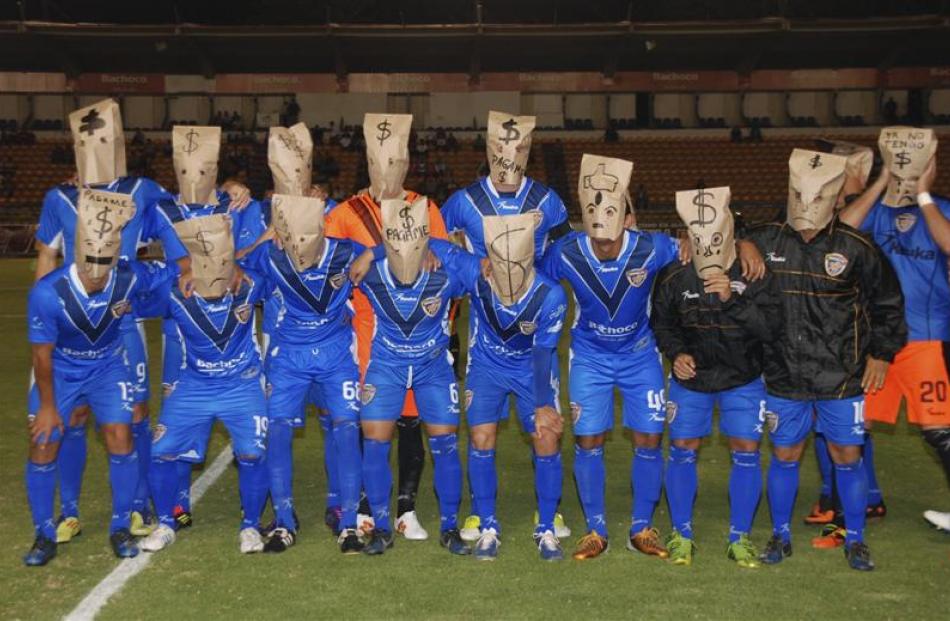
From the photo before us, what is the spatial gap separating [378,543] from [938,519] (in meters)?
3.93

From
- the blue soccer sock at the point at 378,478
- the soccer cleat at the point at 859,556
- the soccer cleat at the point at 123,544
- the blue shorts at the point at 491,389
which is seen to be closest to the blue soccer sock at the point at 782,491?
the soccer cleat at the point at 859,556

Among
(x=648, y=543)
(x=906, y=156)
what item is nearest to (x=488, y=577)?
(x=648, y=543)

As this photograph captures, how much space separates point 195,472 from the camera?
361 inches

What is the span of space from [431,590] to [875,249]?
343 centimetres

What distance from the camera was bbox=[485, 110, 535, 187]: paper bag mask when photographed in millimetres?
7852

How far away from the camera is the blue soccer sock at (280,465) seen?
23.6ft

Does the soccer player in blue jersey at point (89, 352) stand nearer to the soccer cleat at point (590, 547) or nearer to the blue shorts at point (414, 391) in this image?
the blue shorts at point (414, 391)

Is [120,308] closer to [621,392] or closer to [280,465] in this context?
[280,465]

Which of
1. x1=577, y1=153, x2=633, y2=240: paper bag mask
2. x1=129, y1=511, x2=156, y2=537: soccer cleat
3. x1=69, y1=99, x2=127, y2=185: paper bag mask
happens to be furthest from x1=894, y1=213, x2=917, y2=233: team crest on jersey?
x1=129, y1=511, x2=156, y2=537: soccer cleat

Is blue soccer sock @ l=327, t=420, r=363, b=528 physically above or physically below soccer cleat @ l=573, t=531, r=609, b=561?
above

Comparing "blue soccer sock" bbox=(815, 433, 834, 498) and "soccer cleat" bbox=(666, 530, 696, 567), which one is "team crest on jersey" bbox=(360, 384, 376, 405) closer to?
"soccer cleat" bbox=(666, 530, 696, 567)

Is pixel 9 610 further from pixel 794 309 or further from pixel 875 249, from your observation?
pixel 875 249

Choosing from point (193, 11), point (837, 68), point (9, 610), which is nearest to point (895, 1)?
point (837, 68)

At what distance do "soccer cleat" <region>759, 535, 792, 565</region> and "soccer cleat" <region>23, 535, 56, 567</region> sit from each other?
14.8 ft
